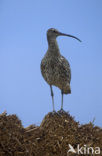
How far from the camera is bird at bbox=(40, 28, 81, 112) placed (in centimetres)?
822

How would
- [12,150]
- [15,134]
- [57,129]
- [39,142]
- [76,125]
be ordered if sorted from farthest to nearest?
[76,125] → [57,129] → [39,142] → [15,134] → [12,150]

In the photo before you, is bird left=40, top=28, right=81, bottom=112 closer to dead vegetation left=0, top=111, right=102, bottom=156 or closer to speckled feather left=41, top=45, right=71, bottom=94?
speckled feather left=41, top=45, right=71, bottom=94

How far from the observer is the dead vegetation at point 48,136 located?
17.7 feet

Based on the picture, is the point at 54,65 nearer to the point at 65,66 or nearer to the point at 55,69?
the point at 55,69

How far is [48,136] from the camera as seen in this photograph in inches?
246

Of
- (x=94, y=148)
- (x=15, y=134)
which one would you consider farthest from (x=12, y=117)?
(x=94, y=148)

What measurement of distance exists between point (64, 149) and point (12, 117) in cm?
213

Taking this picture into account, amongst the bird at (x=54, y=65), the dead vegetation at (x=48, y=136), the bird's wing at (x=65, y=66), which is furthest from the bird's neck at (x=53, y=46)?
the dead vegetation at (x=48, y=136)

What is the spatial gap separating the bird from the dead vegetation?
1.00 meters

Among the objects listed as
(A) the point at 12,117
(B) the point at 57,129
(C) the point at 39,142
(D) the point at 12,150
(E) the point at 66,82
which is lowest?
(D) the point at 12,150

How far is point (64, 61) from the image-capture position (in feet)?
27.8

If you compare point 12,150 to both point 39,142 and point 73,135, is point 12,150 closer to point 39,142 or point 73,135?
point 39,142

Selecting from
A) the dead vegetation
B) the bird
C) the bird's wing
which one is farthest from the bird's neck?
the dead vegetation

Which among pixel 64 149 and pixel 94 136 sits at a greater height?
→ pixel 94 136
